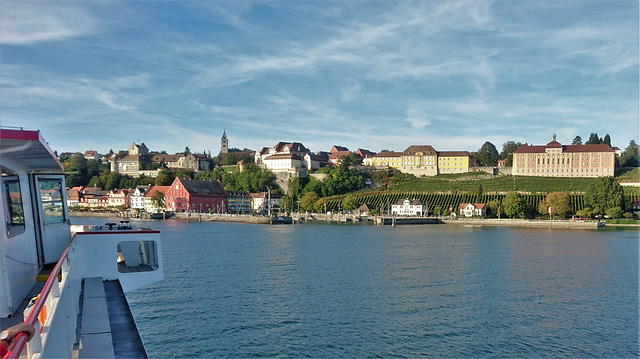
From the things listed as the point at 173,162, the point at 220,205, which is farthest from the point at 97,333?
the point at 173,162

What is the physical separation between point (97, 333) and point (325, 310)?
36.5 feet

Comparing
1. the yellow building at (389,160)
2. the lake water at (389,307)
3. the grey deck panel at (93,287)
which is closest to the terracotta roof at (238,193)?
the yellow building at (389,160)

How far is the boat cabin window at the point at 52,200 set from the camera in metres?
10.3

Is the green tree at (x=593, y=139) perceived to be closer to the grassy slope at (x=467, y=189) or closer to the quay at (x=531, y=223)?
the grassy slope at (x=467, y=189)

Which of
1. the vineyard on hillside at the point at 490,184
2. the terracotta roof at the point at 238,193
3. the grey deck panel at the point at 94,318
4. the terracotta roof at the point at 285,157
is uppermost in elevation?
the terracotta roof at the point at 285,157

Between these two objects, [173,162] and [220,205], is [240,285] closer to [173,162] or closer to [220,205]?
[220,205]

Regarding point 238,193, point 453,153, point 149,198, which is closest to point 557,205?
point 453,153

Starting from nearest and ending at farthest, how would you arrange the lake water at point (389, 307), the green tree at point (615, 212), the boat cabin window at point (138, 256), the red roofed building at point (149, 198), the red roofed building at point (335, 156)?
the boat cabin window at point (138, 256) → the lake water at point (389, 307) → the green tree at point (615, 212) → the red roofed building at point (149, 198) → the red roofed building at point (335, 156)

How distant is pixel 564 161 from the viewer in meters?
104

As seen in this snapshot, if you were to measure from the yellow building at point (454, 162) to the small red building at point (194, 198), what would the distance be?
52323 mm

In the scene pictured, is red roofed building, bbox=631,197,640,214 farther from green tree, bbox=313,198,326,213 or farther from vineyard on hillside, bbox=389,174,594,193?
green tree, bbox=313,198,326,213

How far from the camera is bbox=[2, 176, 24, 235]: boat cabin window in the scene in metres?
7.77

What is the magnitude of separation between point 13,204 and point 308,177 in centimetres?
10684

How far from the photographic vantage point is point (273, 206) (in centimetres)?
10262
